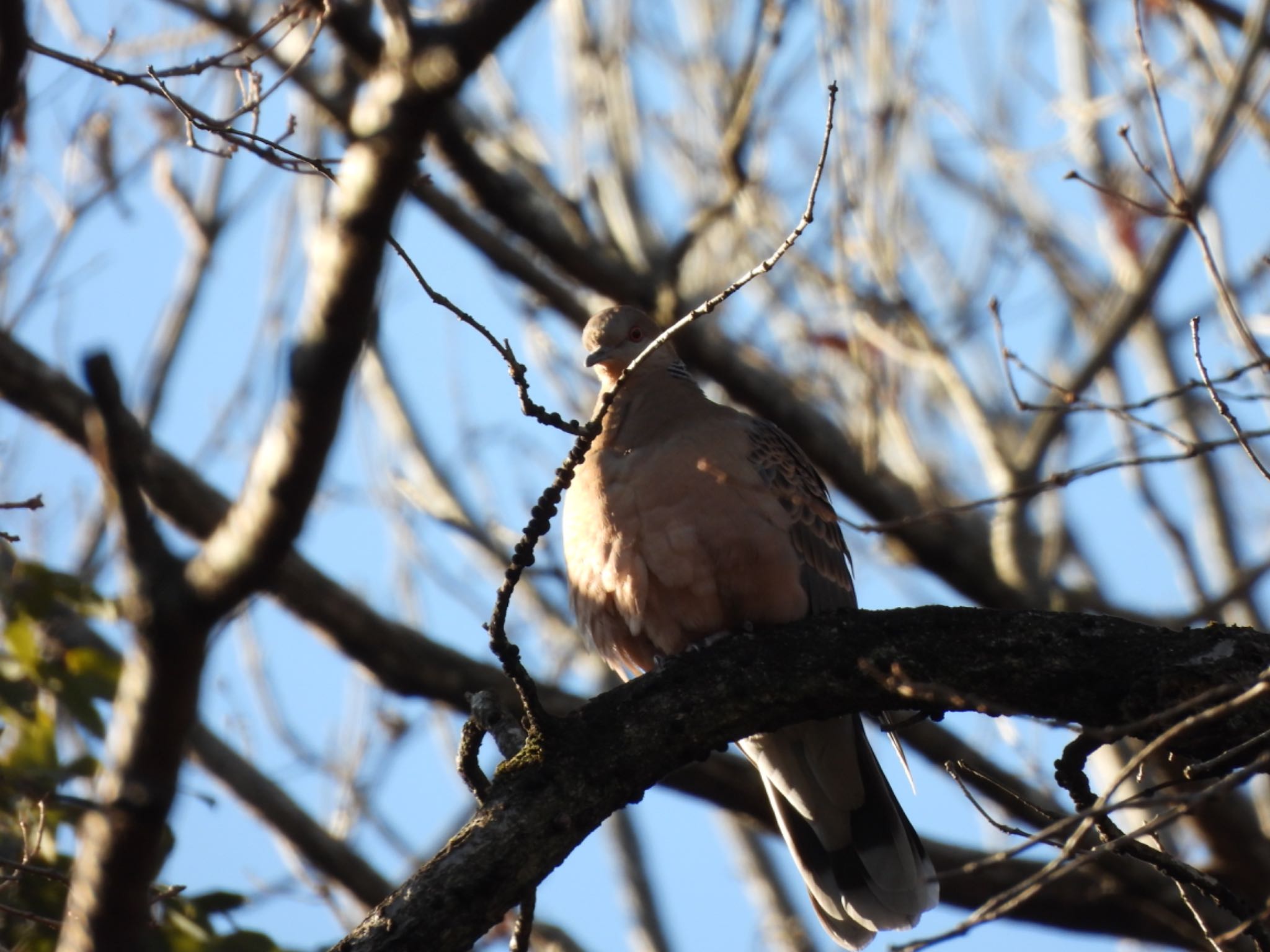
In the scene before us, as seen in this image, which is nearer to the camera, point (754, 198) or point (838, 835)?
point (838, 835)

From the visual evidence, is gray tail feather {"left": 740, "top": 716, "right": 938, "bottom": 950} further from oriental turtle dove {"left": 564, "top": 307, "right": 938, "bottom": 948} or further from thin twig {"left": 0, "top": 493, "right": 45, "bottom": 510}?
thin twig {"left": 0, "top": 493, "right": 45, "bottom": 510}

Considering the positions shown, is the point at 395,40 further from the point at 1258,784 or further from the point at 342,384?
the point at 1258,784

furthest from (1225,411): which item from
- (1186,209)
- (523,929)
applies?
(523,929)

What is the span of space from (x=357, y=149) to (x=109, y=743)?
3.67 feet

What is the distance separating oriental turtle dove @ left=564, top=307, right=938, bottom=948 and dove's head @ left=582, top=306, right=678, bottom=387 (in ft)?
1.42

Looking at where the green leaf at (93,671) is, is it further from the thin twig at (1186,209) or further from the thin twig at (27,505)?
the thin twig at (1186,209)

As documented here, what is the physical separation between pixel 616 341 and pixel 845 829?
207 cm

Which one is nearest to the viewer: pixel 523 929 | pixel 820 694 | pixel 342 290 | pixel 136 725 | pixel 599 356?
pixel 136 725

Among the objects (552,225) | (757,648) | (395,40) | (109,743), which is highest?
(552,225)

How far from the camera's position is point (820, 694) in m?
3.59

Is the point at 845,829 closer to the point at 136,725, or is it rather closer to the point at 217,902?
the point at 217,902

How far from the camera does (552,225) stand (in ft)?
21.3

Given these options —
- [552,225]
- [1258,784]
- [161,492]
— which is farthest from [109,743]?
[1258,784]

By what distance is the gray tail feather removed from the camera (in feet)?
15.2
